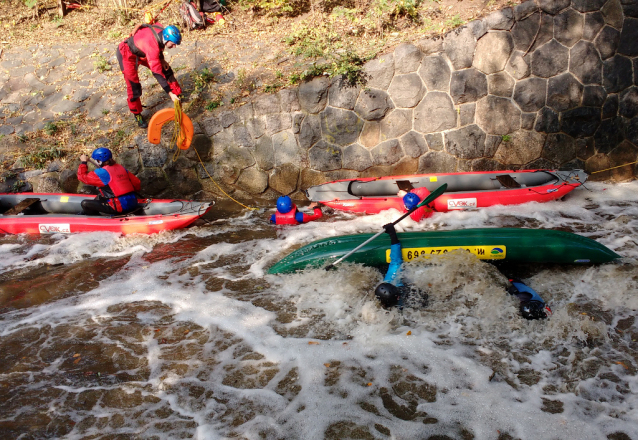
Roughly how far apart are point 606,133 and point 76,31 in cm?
1102

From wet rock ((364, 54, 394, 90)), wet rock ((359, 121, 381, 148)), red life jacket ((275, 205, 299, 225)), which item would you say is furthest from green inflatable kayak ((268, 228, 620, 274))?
wet rock ((364, 54, 394, 90))

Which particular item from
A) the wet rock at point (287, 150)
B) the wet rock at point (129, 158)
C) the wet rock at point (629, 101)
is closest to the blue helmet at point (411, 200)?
the wet rock at point (287, 150)

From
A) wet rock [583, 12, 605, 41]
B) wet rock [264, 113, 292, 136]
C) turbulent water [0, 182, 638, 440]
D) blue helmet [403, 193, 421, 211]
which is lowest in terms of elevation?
turbulent water [0, 182, 638, 440]

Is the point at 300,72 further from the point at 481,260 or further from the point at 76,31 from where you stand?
the point at 76,31

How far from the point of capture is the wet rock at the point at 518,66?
273 inches

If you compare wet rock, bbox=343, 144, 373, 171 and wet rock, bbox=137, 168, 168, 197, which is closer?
wet rock, bbox=343, 144, 373, 171

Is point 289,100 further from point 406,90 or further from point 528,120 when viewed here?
point 528,120

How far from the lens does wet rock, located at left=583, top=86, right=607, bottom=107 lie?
A: 6953 mm

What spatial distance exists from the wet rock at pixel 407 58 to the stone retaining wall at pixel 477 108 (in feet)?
0.05

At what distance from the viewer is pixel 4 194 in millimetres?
7145

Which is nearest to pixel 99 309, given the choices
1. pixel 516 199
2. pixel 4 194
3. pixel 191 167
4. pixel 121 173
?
pixel 121 173

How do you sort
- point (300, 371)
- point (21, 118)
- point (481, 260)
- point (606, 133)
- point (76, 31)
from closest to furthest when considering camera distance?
1. point (300, 371)
2. point (481, 260)
3. point (606, 133)
4. point (21, 118)
5. point (76, 31)

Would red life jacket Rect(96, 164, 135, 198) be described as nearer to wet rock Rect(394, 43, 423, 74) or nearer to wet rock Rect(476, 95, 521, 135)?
wet rock Rect(394, 43, 423, 74)

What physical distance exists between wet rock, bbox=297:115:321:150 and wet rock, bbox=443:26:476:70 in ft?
7.68
